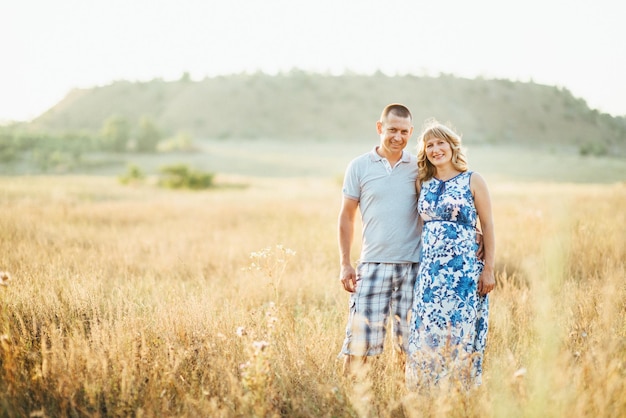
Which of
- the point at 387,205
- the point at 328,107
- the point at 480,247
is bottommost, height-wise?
the point at 480,247

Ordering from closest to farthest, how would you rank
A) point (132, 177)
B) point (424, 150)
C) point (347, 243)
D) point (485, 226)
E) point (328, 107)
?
point (485, 226), point (424, 150), point (347, 243), point (132, 177), point (328, 107)

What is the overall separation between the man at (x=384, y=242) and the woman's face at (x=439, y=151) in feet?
0.67

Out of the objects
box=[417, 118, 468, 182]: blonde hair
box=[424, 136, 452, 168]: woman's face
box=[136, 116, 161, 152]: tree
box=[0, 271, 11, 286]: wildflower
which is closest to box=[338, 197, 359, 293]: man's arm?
box=[417, 118, 468, 182]: blonde hair

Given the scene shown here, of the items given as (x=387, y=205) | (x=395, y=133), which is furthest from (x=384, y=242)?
(x=395, y=133)

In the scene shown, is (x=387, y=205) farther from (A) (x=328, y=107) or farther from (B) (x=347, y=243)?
(A) (x=328, y=107)

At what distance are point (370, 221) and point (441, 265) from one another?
0.58 m

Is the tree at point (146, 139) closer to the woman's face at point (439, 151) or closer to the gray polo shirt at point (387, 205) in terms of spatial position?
the gray polo shirt at point (387, 205)

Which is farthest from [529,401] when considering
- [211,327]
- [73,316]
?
[73,316]

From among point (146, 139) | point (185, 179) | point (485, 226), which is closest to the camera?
point (485, 226)

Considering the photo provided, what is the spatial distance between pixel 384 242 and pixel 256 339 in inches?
46.5

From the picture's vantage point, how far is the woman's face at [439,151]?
10.3 ft

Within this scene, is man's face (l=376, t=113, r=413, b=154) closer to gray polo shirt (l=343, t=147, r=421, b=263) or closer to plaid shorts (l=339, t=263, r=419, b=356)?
gray polo shirt (l=343, t=147, r=421, b=263)

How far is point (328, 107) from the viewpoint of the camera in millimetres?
76000

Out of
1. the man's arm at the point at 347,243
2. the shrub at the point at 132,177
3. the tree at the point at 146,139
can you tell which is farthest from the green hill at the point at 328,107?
the man's arm at the point at 347,243
